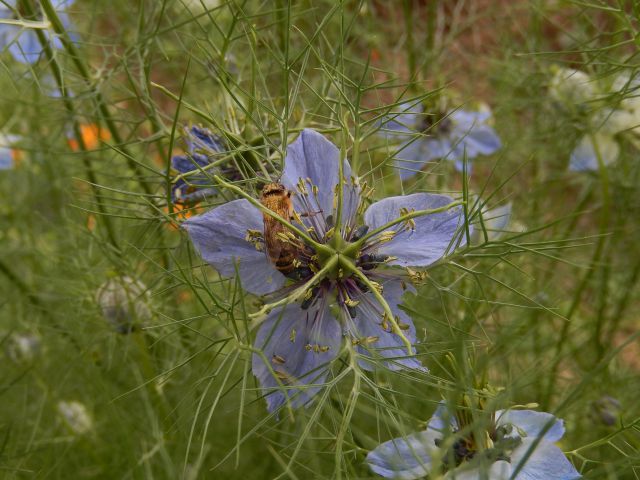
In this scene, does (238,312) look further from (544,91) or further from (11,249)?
(544,91)

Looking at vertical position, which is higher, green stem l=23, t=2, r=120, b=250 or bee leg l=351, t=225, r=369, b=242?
green stem l=23, t=2, r=120, b=250

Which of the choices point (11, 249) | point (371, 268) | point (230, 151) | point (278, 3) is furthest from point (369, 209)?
point (11, 249)

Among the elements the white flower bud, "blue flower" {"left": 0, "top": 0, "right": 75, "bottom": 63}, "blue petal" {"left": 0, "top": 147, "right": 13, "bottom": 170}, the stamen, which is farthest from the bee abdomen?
"blue petal" {"left": 0, "top": 147, "right": 13, "bottom": 170}

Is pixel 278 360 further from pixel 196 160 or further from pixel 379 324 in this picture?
pixel 196 160

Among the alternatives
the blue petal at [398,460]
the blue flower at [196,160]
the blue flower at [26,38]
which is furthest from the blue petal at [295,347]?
the blue flower at [26,38]

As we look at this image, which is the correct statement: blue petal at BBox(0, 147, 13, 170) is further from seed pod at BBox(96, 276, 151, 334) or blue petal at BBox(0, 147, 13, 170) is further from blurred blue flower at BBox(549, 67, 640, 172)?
blurred blue flower at BBox(549, 67, 640, 172)

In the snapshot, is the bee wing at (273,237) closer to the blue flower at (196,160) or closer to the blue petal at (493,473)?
the blue flower at (196,160)

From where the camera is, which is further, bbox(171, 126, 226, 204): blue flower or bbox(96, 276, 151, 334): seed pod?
bbox(96, 276, 151, 334): seed pod

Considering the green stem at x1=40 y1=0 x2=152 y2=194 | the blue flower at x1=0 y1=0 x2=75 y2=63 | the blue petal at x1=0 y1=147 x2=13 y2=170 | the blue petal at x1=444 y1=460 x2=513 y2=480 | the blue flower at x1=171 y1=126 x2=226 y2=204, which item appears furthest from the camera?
the blue petal at x1=0 y1=147 x2=13 y2=170
